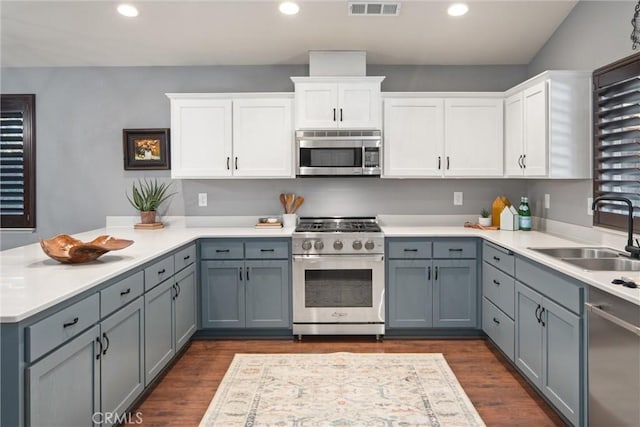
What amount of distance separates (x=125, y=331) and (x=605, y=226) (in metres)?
3.04

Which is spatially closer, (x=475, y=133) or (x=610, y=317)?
(x=610, y=317)

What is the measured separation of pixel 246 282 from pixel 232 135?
4.30 feet

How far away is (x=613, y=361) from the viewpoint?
191 cm

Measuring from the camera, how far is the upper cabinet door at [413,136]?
3.91 meters

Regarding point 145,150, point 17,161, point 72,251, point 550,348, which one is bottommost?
point 550,348

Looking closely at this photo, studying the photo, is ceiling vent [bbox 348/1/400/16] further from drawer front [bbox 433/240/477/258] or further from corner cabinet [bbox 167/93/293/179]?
drawer front [bbox 433/240/477/258]

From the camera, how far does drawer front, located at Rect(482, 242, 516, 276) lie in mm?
3018

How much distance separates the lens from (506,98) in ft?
12.7

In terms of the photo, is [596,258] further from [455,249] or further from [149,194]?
[149,194]

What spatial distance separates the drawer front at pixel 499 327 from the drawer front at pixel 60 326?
2.56 metres

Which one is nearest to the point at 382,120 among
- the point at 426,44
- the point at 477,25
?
the point at 426,44

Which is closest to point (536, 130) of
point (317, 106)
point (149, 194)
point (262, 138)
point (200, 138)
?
point (317, 106)

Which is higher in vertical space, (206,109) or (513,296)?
(206,109)

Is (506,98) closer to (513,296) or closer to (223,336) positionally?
(513,296)
